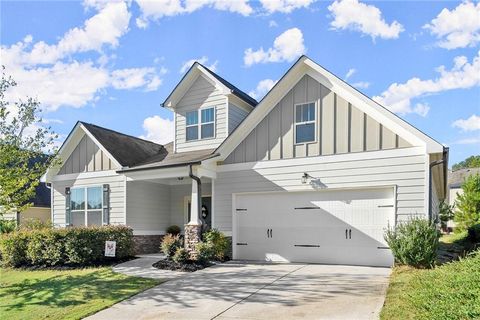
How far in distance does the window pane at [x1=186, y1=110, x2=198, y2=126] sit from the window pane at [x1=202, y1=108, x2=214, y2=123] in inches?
13.4

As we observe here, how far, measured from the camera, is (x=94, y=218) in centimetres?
1623

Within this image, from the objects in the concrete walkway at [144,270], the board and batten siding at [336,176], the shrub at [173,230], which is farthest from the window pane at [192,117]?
the concrete walkway at [144,270]

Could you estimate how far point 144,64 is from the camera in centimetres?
1381

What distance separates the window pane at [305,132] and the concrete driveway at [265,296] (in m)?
4.05

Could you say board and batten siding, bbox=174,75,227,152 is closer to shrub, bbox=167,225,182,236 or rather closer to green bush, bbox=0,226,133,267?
shrub, bbox=167,225,182,236

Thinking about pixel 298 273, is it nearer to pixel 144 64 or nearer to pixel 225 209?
pixel 225 209

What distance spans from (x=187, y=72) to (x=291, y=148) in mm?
6055

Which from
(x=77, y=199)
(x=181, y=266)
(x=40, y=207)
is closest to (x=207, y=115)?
(x=181, y=266)

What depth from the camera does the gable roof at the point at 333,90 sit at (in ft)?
35.1

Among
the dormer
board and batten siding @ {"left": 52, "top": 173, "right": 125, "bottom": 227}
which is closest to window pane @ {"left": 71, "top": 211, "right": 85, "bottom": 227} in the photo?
board and batten siding @ {"left": 52, "top": 173, "right": 125, "bottom": 227}

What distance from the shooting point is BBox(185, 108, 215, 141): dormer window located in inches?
620

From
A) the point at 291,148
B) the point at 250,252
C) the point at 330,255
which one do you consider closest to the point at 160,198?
the point at 250,252

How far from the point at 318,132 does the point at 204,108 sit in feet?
18.4

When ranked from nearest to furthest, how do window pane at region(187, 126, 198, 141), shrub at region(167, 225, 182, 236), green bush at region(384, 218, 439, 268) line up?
green bush at region(384, 218, 439, 268) → window pane at region(187, 126, 198, 141) → shrub at region(167, 225, 182, 236)
